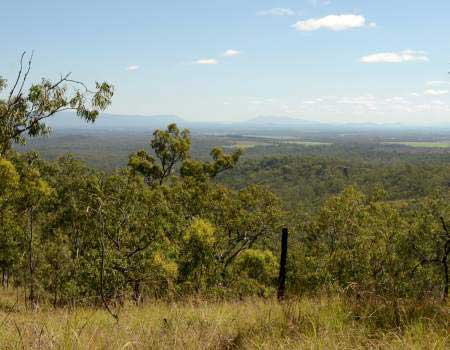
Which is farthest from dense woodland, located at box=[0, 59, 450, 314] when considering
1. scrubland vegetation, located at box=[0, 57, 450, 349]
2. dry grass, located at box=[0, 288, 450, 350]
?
dry grass, located at box=[0, 288, 450, 350]

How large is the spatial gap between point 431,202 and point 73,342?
22.3m

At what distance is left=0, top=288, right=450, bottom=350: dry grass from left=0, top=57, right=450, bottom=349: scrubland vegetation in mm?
24

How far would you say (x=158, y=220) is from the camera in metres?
19.5

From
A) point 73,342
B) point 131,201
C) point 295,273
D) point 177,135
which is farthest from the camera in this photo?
point 177,135

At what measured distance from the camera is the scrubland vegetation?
439 centimetres

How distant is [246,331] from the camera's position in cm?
462

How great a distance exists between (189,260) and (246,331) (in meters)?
16.9

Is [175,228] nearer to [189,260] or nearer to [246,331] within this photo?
[189,260]

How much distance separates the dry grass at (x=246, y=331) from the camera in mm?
3840

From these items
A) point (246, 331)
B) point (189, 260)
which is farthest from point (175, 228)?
point (246, 331)

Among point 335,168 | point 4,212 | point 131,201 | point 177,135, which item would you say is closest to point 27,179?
point 4,212

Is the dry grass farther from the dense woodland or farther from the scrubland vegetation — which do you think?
the dense woodland

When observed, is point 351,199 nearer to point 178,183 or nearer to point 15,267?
point 178,183

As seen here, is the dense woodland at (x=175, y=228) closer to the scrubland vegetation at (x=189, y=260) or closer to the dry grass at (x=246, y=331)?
the scrubland vegetation at (x=189, y=260)
